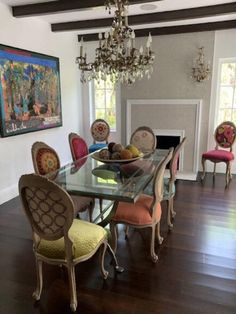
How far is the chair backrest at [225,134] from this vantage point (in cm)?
473

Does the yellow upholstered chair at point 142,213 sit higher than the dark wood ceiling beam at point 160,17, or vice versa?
the dark wood ceiling beam at point 160,17

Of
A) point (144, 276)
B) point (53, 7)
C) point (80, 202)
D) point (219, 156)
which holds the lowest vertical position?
point (144, 276)

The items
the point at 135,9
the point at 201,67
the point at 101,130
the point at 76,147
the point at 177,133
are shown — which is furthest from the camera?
the point at 101,130

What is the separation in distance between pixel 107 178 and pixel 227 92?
11.9 ft

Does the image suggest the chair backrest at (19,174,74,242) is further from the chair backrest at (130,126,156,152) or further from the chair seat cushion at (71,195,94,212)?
the chair backrest at (130,126,156,152)

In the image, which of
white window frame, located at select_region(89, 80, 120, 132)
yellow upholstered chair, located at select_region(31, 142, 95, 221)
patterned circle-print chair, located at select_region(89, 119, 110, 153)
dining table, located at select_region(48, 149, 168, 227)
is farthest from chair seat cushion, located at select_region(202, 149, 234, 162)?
yellow upholstered chair, located at select_region(31, 142, 95, 221)

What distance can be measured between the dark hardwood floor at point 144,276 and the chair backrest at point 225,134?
192 cm

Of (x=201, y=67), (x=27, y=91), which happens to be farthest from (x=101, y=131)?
(x=201, y=67)

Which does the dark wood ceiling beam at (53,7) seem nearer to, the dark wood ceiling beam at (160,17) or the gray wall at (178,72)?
the dark wood ceiling beam at (160,17)

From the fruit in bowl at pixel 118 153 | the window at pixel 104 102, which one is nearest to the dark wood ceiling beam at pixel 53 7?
the fruit in bowl at pixel 118 153

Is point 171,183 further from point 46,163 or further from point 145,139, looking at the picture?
point 46,163

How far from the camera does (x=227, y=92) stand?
5023 millimetres

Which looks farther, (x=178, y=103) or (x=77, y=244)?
(x=178, y=103)

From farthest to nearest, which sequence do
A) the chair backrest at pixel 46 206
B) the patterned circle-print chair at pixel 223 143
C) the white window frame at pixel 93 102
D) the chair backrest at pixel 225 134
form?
the white window frame at pixel 93 102
the chair backrest at pixel 225 134
the patterned circle-print chair at pixel 223 143
the chair backrest at pixel 46 206
